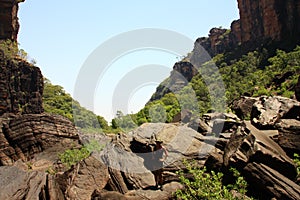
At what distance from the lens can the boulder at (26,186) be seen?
1072 centimetres

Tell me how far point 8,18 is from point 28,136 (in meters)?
32.3

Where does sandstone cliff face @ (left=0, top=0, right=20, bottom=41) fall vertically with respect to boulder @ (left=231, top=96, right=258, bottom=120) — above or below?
above

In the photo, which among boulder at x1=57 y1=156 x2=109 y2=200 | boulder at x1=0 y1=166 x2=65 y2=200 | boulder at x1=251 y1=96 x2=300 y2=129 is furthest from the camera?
boulder at x1=251 y1=96 x2=300 y2=129

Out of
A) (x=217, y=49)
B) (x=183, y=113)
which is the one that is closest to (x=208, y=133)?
(x=183, y=113)

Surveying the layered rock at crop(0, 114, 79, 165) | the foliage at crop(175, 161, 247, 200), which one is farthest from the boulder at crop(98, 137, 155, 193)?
the layered rock at crop(0, 114, 79, 165)

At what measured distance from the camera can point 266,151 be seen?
32.2 feet

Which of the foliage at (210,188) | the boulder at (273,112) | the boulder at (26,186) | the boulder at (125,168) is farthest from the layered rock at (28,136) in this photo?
the foliage at (210,188)

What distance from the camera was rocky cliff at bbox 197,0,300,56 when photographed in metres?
56.7

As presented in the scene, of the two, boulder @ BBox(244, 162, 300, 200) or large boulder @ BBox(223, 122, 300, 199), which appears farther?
large boulder @ BBox(223, 122, 300, 199)

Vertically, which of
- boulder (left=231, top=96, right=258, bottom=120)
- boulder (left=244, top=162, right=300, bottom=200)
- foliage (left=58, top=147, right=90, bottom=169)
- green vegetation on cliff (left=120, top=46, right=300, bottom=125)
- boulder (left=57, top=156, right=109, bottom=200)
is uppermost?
green vegetation on cliff (left=120, top=46, right=300, bottom=125)

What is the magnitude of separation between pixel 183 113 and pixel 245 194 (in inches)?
604

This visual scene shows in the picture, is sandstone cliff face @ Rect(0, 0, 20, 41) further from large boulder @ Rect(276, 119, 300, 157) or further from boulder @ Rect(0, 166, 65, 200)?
large boulder @ Rect(276, 119, 300, 157)

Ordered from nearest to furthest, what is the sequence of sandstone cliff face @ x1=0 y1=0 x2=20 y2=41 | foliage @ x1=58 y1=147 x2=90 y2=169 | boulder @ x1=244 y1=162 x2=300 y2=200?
boulder @ x1=244 y1=162 x2=300 y2=200
foliage @ x1=58 y1=147 x2=90 y2=169
sandstone cliff face @ x1=0 y1=0 x2=20 y2=41

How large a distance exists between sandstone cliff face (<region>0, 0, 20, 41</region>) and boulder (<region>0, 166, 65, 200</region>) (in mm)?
40910
